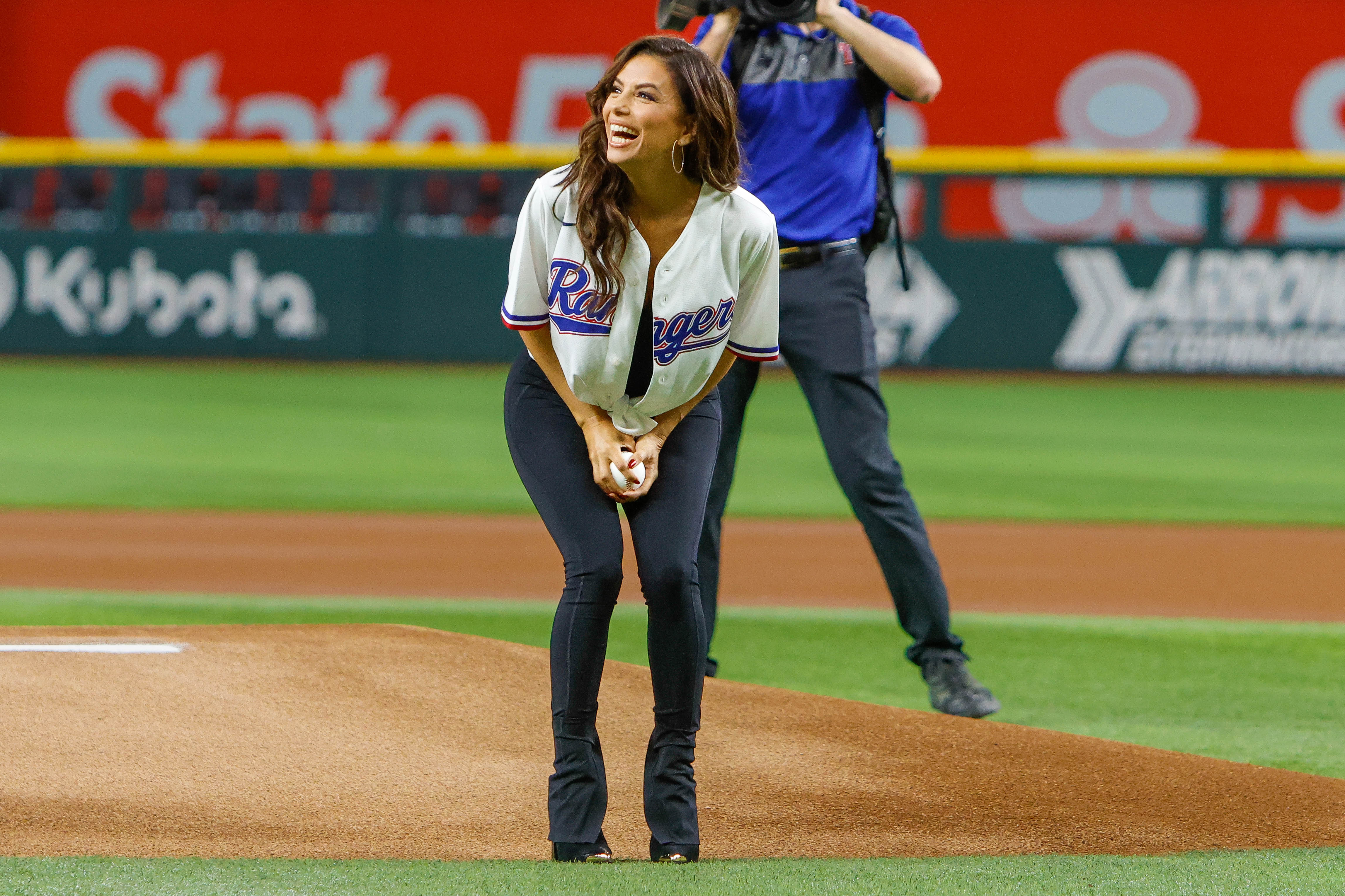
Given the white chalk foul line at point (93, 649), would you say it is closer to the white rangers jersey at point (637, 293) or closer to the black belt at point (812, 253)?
the white rangers jersey at point (637, 293)

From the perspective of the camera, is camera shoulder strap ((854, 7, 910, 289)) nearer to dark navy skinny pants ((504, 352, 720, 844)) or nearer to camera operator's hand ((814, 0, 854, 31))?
camera operator's hand ((814, 0, 854, 31))

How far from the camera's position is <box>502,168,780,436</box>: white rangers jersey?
322cm

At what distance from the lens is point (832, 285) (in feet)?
15.1

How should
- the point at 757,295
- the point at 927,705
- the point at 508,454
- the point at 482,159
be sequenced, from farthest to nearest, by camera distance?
the point at 482,159 → the point at 508,454 → the point at 927,705 → the point at 757,295

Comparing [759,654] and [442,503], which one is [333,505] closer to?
[442,503]

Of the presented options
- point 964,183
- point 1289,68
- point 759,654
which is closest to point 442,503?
point 759,654

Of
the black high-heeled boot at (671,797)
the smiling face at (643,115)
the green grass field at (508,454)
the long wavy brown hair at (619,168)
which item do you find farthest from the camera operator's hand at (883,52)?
the green grass field at (508,454)

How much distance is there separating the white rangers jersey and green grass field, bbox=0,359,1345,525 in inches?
206

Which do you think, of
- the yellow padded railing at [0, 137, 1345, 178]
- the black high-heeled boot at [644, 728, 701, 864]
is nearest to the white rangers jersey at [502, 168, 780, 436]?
the black high-heeled boot at [644, 728, 701, 864]

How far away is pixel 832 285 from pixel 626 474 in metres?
1.57

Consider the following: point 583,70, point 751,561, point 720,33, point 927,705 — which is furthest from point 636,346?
point 583,70

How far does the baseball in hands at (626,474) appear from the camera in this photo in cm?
323

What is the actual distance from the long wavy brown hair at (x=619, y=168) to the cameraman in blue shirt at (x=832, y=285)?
131cm

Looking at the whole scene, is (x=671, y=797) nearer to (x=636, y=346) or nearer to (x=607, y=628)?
(x=607, y=628)
